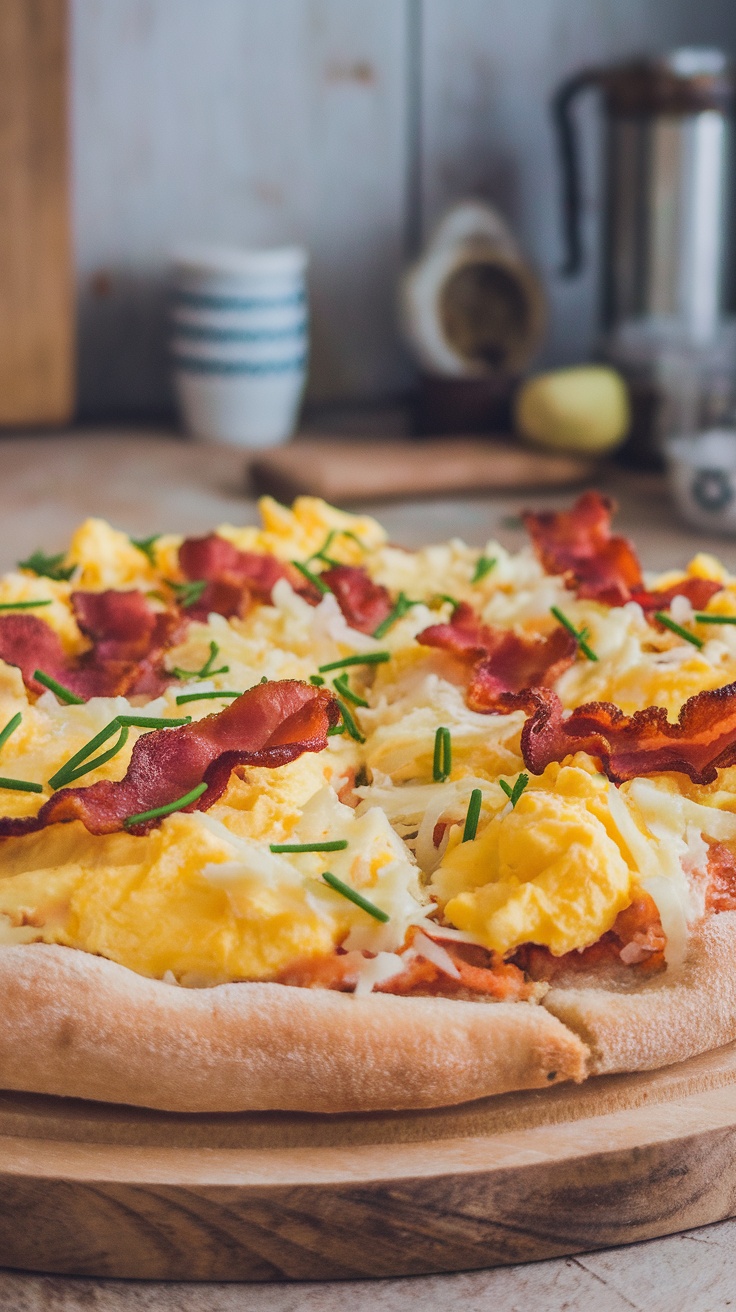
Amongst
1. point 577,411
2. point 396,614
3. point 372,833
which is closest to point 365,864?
point 372,833

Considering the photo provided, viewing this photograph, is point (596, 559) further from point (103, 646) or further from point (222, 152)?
point (222, 152)

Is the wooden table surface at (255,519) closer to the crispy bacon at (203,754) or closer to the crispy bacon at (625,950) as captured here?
the crispy bacon at (625,950)

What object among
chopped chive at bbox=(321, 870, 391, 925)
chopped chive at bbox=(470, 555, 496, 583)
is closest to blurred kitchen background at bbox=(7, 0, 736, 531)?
chopped chive at bbox=(470, 555, 496, 583)

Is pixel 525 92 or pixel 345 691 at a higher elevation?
pixel 525 92

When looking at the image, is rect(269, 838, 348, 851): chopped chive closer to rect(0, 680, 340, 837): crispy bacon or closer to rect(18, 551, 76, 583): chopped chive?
rect(0, 680, 340, 837): crispy bacon

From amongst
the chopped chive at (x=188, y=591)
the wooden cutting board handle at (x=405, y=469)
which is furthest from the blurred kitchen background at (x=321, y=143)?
the chopped chive at (x=188, y=591)

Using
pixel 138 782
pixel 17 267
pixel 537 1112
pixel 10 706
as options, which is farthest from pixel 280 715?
pixel 17 267

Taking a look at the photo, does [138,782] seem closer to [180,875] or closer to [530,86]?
[180,875]
